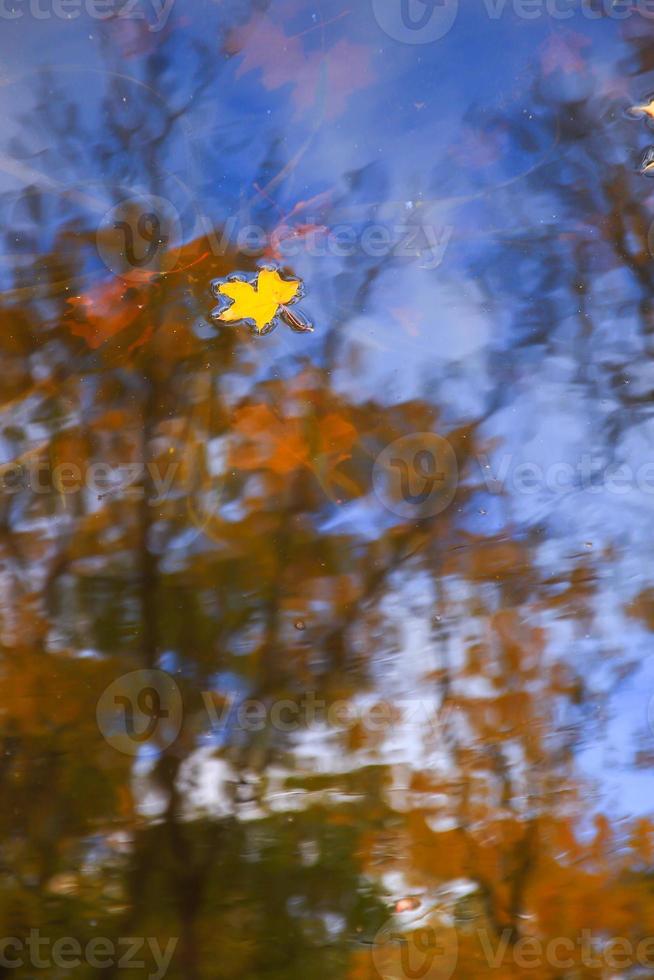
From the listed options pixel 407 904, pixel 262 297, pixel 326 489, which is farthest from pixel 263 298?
pixel 407 904

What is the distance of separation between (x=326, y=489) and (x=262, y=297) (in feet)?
1.30

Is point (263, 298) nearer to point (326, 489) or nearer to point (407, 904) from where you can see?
point (326, 489)

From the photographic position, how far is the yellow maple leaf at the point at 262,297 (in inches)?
59.7

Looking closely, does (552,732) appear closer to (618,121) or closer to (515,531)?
(515,531)

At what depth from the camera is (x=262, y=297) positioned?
1521 millimetres

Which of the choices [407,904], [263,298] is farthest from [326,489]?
[407,904]

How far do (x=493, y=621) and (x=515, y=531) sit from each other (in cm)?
18

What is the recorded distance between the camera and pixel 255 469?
150 cm

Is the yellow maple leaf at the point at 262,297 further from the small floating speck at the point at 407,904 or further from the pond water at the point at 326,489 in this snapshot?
the small floating speck at the point at 407,904

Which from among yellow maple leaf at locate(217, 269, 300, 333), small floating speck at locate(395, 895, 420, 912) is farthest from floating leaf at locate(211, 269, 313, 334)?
small floating speck at locate(395, 895, 420, 912)

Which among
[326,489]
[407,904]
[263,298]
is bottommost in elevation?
[407,904]

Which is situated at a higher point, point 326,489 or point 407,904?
point 326,489

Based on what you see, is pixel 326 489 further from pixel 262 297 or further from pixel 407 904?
pixel 407 904

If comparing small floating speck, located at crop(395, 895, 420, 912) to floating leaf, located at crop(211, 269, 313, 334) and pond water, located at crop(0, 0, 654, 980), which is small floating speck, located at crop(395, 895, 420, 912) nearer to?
pond water, located at crop(0, 0, 654, 980)
